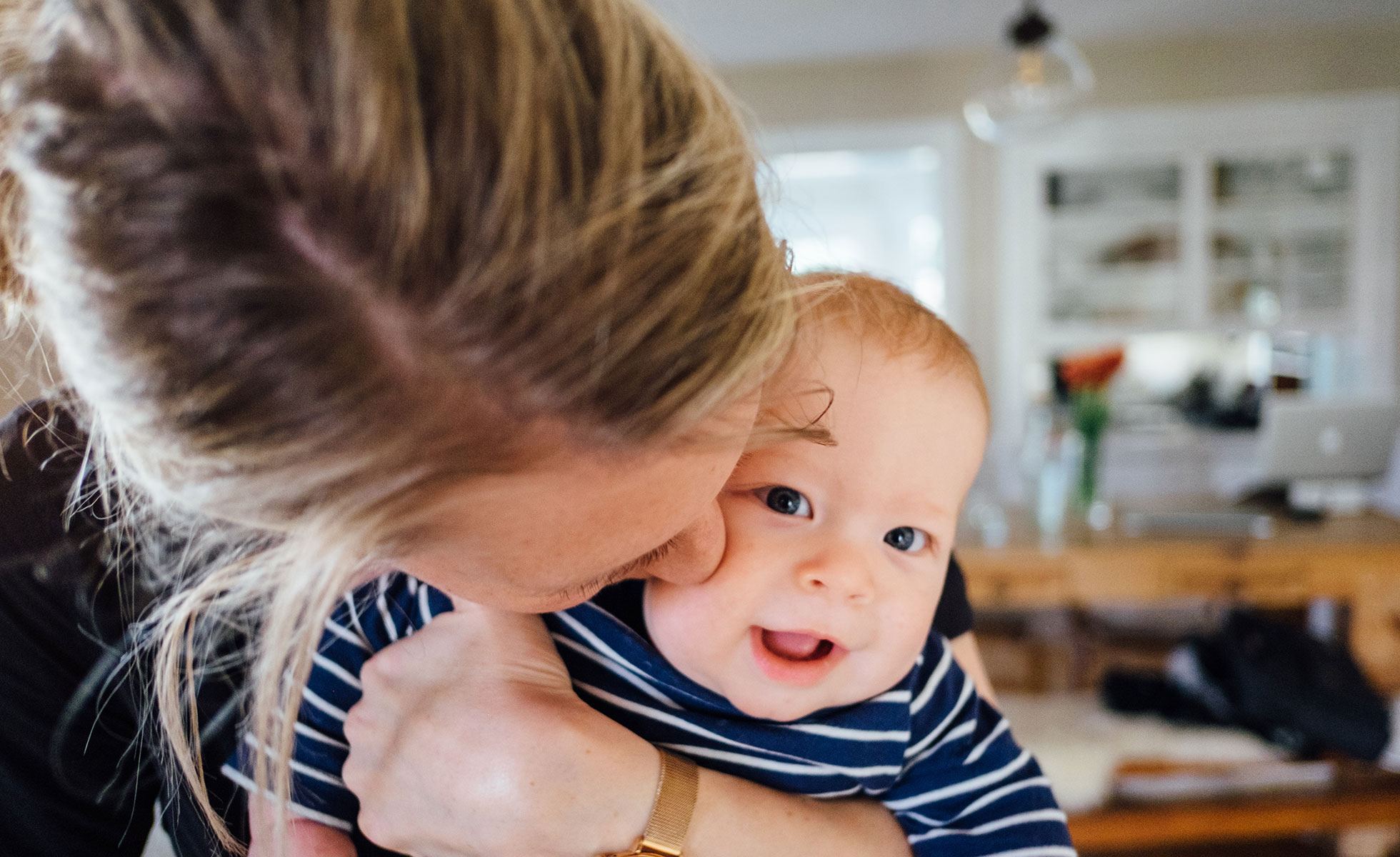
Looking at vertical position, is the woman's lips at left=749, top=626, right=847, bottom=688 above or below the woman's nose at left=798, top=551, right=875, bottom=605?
below

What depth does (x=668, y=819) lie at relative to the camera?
67 centimetres

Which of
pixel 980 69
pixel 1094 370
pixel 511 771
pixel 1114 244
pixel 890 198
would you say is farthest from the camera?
pixel 890 198

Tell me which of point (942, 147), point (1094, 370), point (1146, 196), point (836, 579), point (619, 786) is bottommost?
point (1146, 196)

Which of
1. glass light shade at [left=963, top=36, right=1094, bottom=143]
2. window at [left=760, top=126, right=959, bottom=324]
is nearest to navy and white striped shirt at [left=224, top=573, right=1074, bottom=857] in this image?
glass light shade at [left=963, top=36, right=1094, bottom=143]

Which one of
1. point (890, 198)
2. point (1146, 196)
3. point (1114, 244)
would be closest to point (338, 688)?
point (1114, 244)

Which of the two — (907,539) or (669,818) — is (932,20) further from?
(669,818)

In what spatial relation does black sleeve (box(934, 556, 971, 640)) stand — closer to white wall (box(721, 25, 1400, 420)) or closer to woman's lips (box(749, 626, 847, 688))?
woman's lips (box(749, 626, 847, 688))

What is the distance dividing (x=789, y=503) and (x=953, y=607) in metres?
0.30

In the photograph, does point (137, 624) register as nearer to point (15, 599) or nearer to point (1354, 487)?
point (15, 599)

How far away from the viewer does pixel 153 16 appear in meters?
0.34

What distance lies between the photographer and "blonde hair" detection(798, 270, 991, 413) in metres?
0.74

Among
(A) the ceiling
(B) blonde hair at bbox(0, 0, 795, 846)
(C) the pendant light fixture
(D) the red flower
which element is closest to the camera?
(B) blonde hair at bbox(0, 0, 795, 846)

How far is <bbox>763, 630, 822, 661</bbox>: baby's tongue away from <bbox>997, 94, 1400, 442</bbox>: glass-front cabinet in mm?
4822

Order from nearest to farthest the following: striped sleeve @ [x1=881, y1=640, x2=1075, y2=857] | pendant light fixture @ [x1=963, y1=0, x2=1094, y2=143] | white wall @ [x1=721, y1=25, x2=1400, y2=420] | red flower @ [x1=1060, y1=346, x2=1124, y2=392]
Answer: striped sleeve @ [x1=881, y1=640, x2=1075, y2=857] → red flower @ [x1=1060, y1=346, x2=1124, y2=392] → pendant light fixture @ [x1=963, y1=0, x2=1094, y2=143] → white wall @ [x1=721, y1=25, x2=1400, y2=420]
